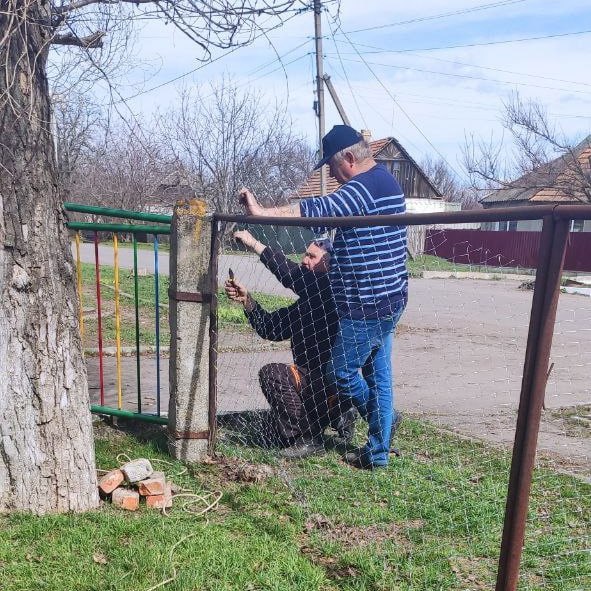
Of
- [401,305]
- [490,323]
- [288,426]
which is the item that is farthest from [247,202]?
[490,323]

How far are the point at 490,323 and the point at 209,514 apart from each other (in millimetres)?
9183

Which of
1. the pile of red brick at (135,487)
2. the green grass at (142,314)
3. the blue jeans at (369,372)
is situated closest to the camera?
the pile of red brick at (135,487)

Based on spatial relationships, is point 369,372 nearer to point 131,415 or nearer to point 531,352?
point 131,415

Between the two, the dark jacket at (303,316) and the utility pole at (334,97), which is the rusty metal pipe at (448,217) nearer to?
the dark jacket at (303,316)

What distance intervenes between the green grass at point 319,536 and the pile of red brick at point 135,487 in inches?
2.7

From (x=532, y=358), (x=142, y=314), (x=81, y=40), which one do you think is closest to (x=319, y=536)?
(x=532, y=358)

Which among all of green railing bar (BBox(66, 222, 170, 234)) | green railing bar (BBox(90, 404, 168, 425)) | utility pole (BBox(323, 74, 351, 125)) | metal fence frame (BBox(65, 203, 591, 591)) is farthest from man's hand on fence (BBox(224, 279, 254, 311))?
utility pole (BBox(323, 74, 351, 125))

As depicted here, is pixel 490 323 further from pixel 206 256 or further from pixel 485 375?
pixel 206 256

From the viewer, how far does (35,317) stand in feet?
10.7

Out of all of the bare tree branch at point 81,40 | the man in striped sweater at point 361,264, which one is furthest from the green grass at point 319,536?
the bare tree branch at point 81,40

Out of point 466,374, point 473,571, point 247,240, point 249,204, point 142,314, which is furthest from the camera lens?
point 142,314

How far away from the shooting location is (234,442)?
4.52 m

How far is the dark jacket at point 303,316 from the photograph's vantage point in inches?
165

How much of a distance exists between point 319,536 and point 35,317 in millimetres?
1727
